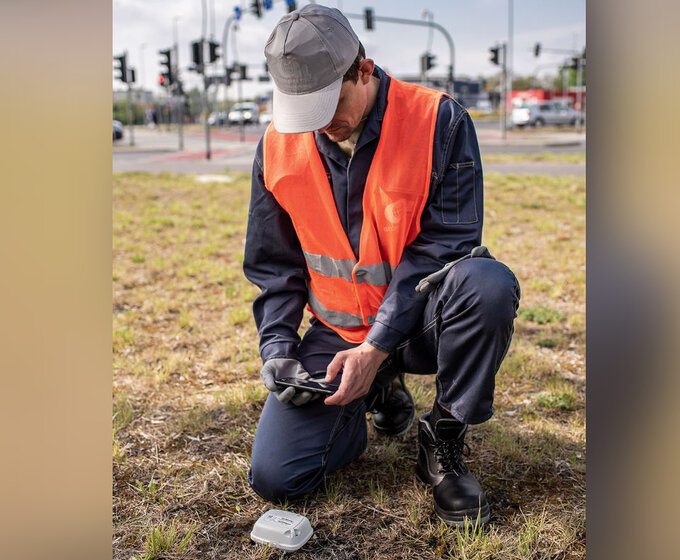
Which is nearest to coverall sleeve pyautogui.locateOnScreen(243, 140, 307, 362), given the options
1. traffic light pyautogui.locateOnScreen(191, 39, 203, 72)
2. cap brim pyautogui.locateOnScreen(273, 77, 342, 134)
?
cap brim pyautogui.locateOnScreen(273, 77, 342, 134)

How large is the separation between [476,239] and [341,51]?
69 centimetres

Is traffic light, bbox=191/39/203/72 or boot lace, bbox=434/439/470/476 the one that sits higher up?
traffic light, bbox=191/39/203/72

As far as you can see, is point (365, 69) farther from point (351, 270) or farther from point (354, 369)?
point (354, 369)

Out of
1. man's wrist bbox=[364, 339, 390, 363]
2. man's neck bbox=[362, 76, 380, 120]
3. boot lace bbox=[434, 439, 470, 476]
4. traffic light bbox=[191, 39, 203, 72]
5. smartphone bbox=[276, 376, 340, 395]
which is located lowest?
boot lace bbox=[434, 439, 470, 476]

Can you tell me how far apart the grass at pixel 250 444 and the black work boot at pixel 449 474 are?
0.05 m

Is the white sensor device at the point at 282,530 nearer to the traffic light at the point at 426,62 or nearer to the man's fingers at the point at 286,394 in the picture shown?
the man's fingers at the point at 286,394

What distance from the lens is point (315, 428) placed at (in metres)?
2.39

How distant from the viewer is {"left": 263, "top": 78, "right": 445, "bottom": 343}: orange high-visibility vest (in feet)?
7.26

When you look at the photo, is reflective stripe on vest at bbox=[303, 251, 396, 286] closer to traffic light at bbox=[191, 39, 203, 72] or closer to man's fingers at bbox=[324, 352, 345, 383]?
man's fingers at bbox=[324, 352, 345, 383]

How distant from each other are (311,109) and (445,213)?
519 millimetres

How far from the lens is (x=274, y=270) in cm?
255

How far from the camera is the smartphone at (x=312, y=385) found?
2.27 meters

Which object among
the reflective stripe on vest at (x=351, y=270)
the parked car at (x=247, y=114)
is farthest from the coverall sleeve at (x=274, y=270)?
the parked car at (x=247, y=114)

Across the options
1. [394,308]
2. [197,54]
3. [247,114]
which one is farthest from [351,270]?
[247,114]
